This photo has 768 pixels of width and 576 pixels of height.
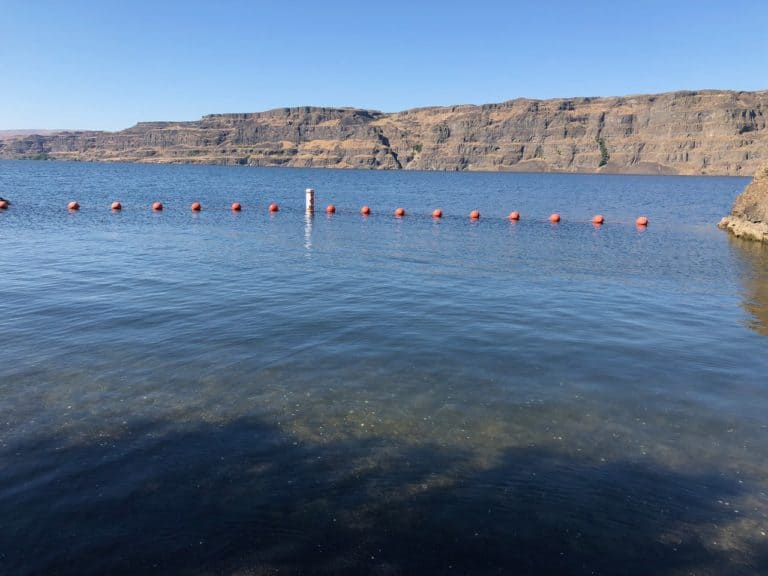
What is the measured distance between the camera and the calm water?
6812 mm

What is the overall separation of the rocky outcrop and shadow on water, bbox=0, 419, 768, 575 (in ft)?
122

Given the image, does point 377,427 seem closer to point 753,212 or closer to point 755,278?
point 755,278

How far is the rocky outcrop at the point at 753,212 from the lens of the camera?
3859 cm

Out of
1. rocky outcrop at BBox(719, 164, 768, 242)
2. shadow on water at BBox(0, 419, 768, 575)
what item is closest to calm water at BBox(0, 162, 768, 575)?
shadow on water at BBox(0, 419, 768, 575)

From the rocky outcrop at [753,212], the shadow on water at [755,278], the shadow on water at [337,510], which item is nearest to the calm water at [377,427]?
the shadow on water at [337,510]

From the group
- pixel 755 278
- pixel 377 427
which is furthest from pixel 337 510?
pixel 755 278

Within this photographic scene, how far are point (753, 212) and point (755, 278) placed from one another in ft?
66.8

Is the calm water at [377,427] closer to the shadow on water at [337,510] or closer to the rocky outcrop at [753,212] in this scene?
the shadow on water at [337,510]

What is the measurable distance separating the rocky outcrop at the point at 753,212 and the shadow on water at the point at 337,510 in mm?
37139

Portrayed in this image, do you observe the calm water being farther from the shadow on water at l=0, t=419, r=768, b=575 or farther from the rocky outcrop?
the rocky outcrop

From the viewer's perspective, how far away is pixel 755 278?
2553cm

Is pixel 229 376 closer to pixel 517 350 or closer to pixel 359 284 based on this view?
pixel 517 350

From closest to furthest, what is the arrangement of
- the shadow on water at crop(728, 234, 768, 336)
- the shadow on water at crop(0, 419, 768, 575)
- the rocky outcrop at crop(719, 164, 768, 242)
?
the shadow on water at crop(0, 419, 768, 575) < the shadow on water at crop(728, 234, 768, 336) < the rocky outcrop at crop(719, 164, 768, 242)

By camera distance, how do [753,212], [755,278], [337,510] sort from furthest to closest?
1. [753,212]
2. [755,278]
3. [337,510]
